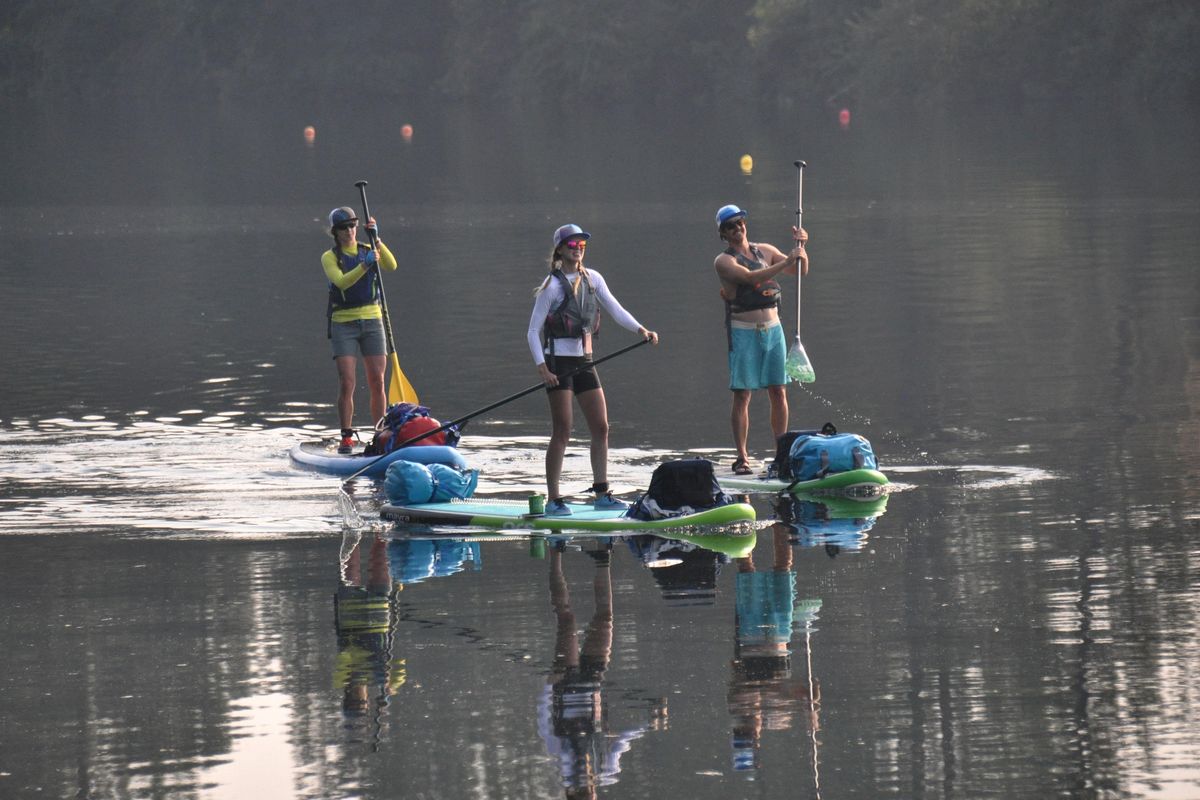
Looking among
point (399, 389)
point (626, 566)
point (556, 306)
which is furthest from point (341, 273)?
point (626, 566)

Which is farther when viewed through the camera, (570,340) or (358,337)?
(358,337)

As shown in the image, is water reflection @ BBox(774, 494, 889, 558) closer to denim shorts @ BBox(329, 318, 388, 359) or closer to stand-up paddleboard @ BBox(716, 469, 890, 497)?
stand-up paddleboard @ BBox(716, 469, 890, 497)

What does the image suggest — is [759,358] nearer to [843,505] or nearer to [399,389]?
[843,505]

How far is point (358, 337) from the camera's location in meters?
15.5

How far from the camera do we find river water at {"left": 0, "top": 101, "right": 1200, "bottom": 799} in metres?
7.70

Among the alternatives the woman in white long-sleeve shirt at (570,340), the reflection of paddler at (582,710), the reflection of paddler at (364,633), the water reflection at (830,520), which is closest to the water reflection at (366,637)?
the reflection of paddler at (364,633)

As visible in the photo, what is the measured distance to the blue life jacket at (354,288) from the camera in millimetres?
15375

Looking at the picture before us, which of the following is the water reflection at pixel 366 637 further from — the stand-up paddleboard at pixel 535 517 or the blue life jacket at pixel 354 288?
the blue life jacket at pixel 354 288

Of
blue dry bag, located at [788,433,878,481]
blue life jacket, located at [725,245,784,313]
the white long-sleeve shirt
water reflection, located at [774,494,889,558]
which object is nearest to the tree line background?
→ blue life jacket, located at [725,245,784,313]

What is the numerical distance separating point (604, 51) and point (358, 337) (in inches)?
3404

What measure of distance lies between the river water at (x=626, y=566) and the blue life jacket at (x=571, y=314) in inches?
48.0

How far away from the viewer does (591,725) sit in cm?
805

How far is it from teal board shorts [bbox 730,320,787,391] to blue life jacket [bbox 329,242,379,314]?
292cm

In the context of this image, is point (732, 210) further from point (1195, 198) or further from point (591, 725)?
point (1195, 198)
